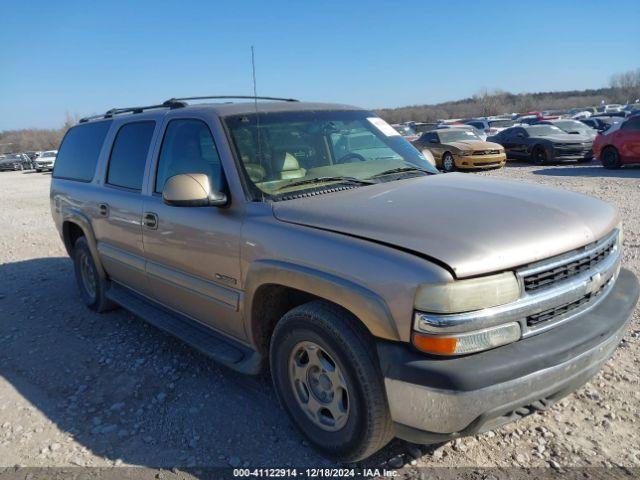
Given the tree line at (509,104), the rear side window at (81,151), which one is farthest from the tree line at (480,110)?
the rear side window at (81,151)

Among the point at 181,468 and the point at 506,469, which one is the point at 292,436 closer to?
the point at 181,468

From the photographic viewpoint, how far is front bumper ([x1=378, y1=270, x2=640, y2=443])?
207 cm

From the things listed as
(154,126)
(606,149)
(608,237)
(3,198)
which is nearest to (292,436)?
(608,237)

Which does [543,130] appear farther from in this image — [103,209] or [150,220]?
[150,220]

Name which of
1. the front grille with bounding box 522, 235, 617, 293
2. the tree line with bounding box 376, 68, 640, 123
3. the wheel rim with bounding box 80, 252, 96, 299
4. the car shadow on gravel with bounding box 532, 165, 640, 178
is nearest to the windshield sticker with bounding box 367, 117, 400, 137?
the front grille with bounding box 522, 235, 617, 293

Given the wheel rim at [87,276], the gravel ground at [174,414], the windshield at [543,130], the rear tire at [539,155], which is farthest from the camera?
the windshield at [543,130]

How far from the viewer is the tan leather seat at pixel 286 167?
321cm

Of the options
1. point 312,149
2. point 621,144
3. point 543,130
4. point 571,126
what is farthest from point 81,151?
point 571,126

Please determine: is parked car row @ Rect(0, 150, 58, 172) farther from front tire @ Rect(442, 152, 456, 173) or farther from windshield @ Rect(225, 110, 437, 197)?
windshield @ Rect(225, 110, 437, 197)

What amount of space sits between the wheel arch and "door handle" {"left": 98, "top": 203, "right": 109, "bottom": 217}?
2.08m

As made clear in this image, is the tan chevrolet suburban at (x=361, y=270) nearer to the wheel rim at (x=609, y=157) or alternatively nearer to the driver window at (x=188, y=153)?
the driver window at (x=188, y=153)

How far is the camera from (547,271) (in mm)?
2297

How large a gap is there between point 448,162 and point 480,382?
15195mm

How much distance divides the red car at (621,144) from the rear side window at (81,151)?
13.6 meters
